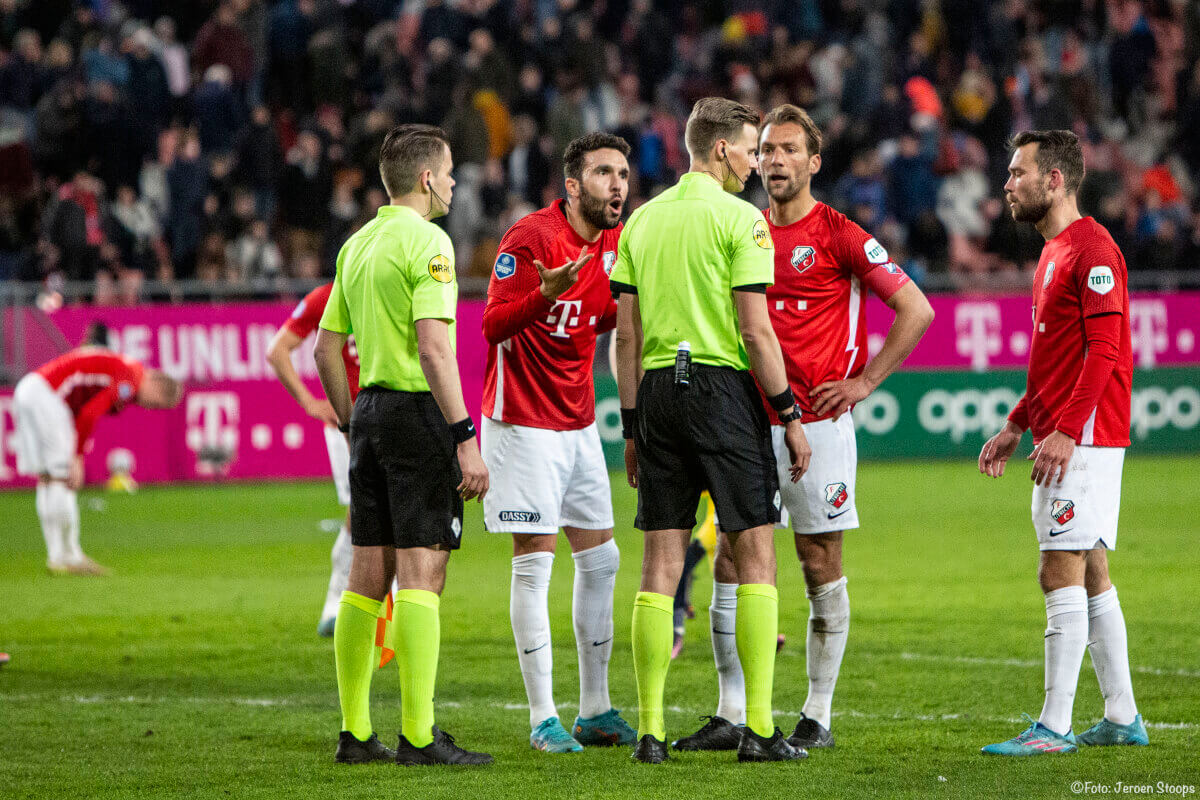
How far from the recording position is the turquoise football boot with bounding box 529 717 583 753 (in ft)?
20.0

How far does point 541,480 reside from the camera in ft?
20.5

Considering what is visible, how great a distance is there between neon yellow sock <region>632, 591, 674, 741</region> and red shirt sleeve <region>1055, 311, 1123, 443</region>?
5.31ft

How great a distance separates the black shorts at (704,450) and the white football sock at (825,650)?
1.71 ft

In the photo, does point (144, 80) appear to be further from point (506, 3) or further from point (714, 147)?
point (714, 147)

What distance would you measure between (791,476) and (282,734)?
2432 millimetres

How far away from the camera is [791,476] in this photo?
5867mm

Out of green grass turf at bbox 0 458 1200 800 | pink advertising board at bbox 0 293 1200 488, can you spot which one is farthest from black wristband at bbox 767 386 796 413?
pink advertising board at bbox 0 293 1200 488

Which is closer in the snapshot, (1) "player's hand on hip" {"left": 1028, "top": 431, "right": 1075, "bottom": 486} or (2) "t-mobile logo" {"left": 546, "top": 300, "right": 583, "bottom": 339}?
(1) "player's hand on hip" {"left": 1028, "top": 431, "right": 1075, "bottom": 486}

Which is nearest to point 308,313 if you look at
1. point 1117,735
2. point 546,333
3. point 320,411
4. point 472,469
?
point 320,411

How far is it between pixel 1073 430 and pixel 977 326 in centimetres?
1488

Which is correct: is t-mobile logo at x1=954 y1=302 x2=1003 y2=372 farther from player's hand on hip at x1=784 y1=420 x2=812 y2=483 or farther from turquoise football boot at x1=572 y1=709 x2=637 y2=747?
player's hand on hip at x1=784 y1=420 x2=812 y2=483

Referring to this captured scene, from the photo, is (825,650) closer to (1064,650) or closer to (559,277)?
(1064,650)

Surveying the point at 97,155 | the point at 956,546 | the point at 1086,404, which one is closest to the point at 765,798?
the point at 1086,404

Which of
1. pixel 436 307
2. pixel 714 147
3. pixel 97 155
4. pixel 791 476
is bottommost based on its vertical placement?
pixel 791 476
